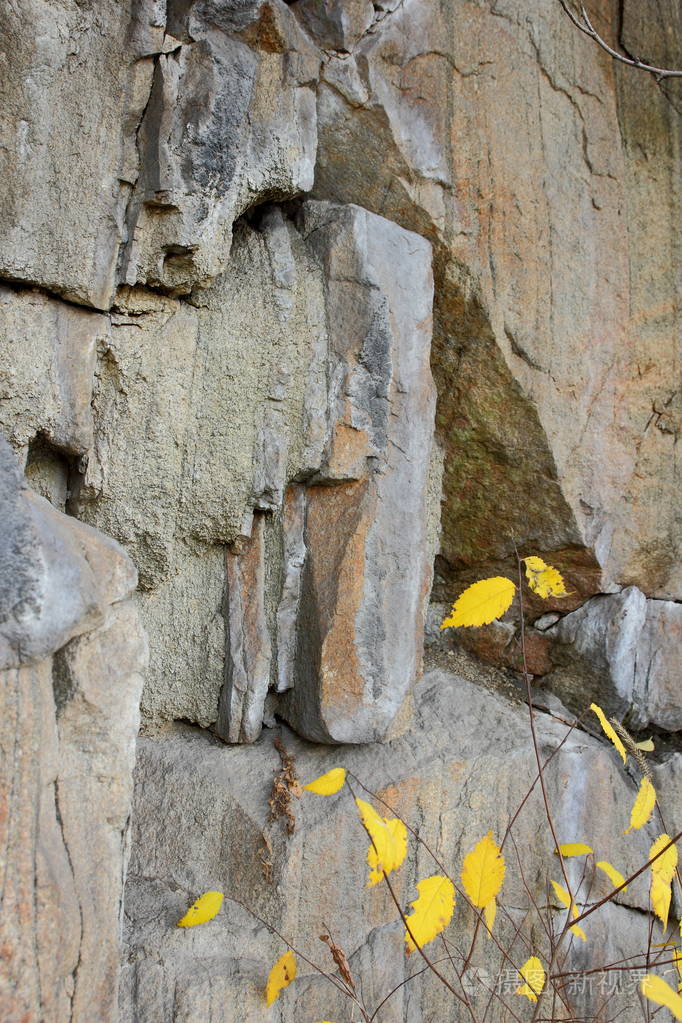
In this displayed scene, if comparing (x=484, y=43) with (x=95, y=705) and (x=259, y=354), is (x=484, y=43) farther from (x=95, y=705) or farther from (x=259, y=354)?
(x=95, y=705)

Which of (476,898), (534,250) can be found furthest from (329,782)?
(534,250)

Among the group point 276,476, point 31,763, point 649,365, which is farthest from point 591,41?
point 31,763

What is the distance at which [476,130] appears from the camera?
3045mm

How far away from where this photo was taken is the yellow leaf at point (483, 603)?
6.93 ft

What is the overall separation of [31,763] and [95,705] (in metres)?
0.17

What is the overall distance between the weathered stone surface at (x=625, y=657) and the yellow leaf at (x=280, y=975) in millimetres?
1446

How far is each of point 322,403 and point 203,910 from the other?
1382 mm

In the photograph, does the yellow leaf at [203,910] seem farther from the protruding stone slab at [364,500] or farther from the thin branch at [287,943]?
the protruding stone slab at [364,500]

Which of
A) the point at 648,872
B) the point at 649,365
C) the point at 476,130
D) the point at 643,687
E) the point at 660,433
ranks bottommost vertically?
the point at 648,872

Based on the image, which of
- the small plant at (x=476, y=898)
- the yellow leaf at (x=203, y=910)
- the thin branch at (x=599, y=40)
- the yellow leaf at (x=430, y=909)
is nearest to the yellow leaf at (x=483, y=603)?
→ the small plant at (x=476, y=898)

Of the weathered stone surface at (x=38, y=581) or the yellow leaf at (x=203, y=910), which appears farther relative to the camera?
the yellow leaf at (x=203, y=910)

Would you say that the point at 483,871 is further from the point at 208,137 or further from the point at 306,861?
the point at 208,137

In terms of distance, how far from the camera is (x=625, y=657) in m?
3.36

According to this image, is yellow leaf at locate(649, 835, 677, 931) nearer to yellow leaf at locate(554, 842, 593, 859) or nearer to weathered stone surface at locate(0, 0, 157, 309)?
yellow leaf at locate(554, 842, 593, 859)
